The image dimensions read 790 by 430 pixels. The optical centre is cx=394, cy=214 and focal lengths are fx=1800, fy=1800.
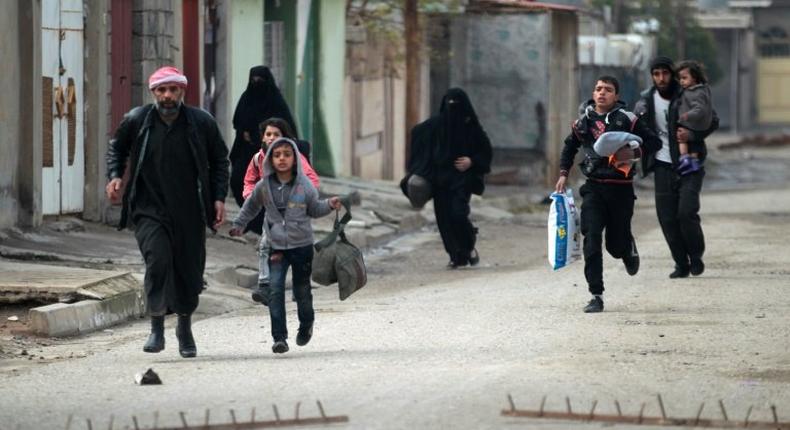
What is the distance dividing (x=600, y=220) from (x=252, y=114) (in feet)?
11.1

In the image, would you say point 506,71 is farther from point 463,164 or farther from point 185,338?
point 185,338

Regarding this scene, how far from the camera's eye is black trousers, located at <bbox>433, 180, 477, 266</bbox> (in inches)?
622

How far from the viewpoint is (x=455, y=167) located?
628 inches

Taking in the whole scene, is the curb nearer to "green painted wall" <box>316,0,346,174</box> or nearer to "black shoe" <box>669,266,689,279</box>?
"black shoe" <box>669,266,689,279</box>

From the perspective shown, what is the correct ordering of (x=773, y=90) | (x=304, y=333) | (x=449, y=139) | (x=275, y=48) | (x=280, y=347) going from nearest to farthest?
(x=280, y=347) < (x=304, y=333) < (x=449, y=139) < (x=275, y=48) < (x=773, y=90)

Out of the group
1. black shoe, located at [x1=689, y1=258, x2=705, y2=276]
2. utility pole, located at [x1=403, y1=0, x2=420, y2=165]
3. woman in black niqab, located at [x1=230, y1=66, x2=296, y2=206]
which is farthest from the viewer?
utility pole, located at [x1=403, y1=0, x2=420, y2=165]

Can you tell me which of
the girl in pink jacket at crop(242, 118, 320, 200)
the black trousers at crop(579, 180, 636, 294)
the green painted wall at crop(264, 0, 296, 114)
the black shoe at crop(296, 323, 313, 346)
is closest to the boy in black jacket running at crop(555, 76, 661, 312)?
the black trousers at crop(579, 180, 636, 294)

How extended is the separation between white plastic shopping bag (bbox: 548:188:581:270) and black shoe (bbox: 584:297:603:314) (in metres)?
0.41

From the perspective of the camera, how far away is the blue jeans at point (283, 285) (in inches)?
381

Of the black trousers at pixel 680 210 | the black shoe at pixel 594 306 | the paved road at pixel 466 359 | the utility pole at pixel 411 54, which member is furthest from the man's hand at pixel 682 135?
the utility pole at pixel 411 54

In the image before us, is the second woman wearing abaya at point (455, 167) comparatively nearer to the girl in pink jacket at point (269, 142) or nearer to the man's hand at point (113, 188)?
the girl in pink jacket at point (269, 142)

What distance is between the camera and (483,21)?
29312 mm

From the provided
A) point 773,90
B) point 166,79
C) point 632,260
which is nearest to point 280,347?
point 166,79

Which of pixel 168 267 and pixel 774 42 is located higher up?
pixel 774 42
